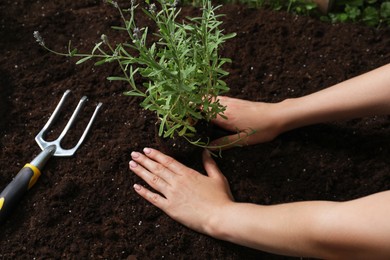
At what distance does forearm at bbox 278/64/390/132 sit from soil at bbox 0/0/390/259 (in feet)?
0.29

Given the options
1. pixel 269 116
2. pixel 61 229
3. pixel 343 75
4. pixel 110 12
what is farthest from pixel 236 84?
pixel 61 229

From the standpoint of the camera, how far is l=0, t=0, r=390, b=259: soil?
1354mm

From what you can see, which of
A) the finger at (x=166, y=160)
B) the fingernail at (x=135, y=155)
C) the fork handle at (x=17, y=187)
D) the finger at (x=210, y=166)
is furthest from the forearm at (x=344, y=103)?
the fork handle at (x=17, y=187)

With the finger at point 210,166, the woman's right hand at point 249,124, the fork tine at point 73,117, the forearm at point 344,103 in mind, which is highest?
the forearm at point 344,103

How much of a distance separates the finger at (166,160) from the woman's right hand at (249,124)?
121mm

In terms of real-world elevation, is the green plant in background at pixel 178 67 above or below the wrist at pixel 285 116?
above

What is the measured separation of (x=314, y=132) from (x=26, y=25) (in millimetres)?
1198

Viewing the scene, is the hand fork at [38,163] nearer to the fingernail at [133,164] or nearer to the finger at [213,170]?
the fingernail at [133,164]

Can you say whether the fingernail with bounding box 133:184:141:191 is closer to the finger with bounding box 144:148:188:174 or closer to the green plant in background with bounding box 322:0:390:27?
the finger with bounding box 144:148:188:174

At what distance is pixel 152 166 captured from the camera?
4.73ft

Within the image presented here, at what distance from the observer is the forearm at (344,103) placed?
4.53ft

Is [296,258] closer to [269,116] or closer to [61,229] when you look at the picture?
[269,116]

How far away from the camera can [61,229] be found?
1.37 meters

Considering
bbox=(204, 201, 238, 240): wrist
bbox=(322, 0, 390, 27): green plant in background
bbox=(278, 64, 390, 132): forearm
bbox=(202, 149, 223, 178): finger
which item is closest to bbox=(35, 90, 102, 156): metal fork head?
bbox=(202, 149, 223, 178): finger
